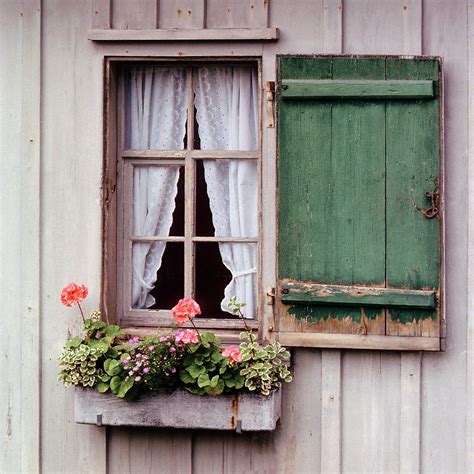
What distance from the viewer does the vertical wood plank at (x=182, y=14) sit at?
495 centimetres

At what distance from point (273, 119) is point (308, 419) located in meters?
1.41

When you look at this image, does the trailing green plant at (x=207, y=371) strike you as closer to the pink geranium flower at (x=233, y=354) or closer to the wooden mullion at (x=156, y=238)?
the pink geranium flower at (x=233, y=354)

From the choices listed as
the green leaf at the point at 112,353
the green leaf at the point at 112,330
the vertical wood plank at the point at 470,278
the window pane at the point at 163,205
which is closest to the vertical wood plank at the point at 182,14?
the window pane at the point at 163,205

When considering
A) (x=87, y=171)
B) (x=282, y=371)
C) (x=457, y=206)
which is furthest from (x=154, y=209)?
(x=457, y=206)

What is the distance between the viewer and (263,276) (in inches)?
192

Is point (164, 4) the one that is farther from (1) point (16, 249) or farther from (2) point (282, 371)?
(2) point (282, 371)

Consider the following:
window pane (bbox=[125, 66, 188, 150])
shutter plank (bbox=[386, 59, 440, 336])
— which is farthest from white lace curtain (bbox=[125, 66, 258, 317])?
shutter plank (bbox=[386, 59, 440, 336])

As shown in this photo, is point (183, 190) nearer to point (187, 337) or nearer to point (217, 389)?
point (187, 337)

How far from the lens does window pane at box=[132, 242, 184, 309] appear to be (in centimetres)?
512

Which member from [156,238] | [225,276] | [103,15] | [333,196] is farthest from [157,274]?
[103,15]

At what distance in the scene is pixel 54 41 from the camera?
5035 mm

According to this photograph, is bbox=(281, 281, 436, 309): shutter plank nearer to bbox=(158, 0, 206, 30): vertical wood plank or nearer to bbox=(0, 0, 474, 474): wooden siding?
bbox=(0, 0, 474, 474): wooden siding

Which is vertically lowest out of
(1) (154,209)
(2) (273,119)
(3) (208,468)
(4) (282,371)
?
(3) (208,468)

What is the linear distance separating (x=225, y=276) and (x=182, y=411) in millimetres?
728
